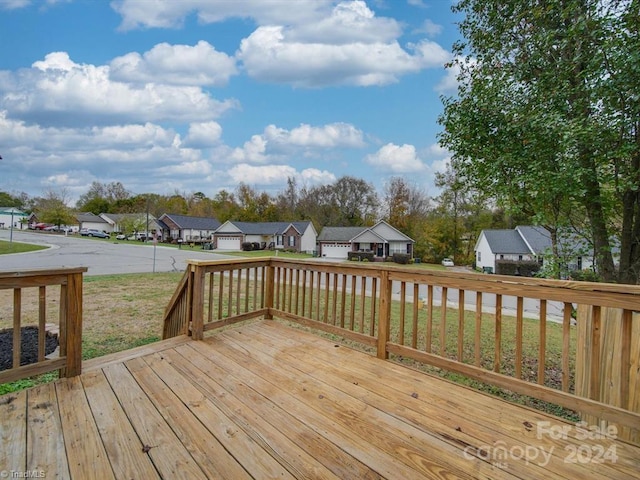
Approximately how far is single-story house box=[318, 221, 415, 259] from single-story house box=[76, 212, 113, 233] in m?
39.9

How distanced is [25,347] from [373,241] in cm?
2826

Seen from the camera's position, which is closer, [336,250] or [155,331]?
[155,331]

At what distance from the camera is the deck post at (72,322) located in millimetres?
2400

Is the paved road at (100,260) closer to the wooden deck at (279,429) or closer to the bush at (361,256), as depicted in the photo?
the wooden deck at (279,429)

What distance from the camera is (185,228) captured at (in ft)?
125

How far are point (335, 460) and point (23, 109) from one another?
13.4 m

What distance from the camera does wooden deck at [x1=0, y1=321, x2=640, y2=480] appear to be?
5.04 feet

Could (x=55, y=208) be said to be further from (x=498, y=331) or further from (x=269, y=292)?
(x=498, y=331)

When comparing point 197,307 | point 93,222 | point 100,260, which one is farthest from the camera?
point 93,222

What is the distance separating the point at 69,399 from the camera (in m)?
2.11

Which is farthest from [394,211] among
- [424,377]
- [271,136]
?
[424,377]

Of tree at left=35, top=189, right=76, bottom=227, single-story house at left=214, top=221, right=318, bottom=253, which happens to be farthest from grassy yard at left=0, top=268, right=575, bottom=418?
tree at left=35, top=189, right=76, bottom=227

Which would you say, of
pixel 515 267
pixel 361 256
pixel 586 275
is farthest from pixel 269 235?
pixel 586 275

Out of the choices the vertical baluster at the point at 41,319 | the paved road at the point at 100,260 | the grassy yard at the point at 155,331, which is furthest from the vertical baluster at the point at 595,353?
the paved road at the point at 100,260
